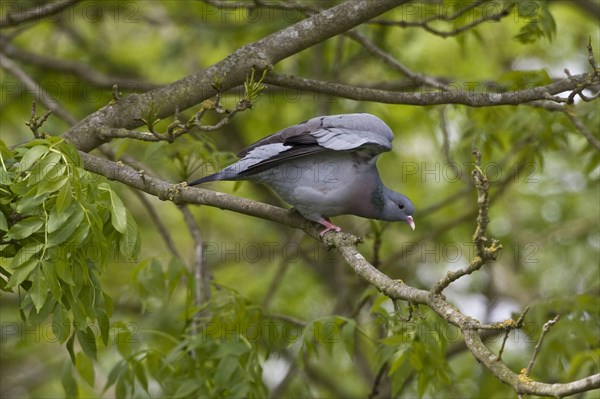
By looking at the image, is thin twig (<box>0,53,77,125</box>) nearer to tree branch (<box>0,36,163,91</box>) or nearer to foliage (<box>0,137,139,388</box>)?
tree branch (<box>0,36,163,91</box>)

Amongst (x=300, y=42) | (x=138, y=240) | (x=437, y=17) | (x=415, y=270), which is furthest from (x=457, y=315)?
(x=415, y=270)

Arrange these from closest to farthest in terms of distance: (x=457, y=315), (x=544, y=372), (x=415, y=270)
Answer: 1. (x=457, y=315)
2. (x=544, y=372)
3. (x=415, y=270)

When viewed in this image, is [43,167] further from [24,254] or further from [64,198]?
[24,254]

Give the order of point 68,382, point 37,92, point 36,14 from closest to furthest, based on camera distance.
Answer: point 68,382 → point 36,14 → point 37,92

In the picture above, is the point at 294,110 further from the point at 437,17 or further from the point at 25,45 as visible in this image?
the point at 437,17

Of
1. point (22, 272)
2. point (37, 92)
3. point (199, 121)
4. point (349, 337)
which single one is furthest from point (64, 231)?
point (37, 92)

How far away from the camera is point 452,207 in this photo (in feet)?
35.4

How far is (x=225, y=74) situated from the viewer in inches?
208

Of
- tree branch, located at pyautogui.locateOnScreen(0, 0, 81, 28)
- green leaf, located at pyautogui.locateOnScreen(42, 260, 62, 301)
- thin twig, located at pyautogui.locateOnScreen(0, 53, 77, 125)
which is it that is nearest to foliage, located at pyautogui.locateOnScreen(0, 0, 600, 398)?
green leaf, located at pyautogui.locateOnScreen(42, 260, 62, 301)

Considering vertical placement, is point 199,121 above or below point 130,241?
above

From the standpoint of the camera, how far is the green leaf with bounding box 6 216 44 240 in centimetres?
401

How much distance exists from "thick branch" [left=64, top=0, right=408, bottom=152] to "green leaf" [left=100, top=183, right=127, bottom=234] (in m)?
0.89

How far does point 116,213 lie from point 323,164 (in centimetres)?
170

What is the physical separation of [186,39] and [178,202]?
582 cm
